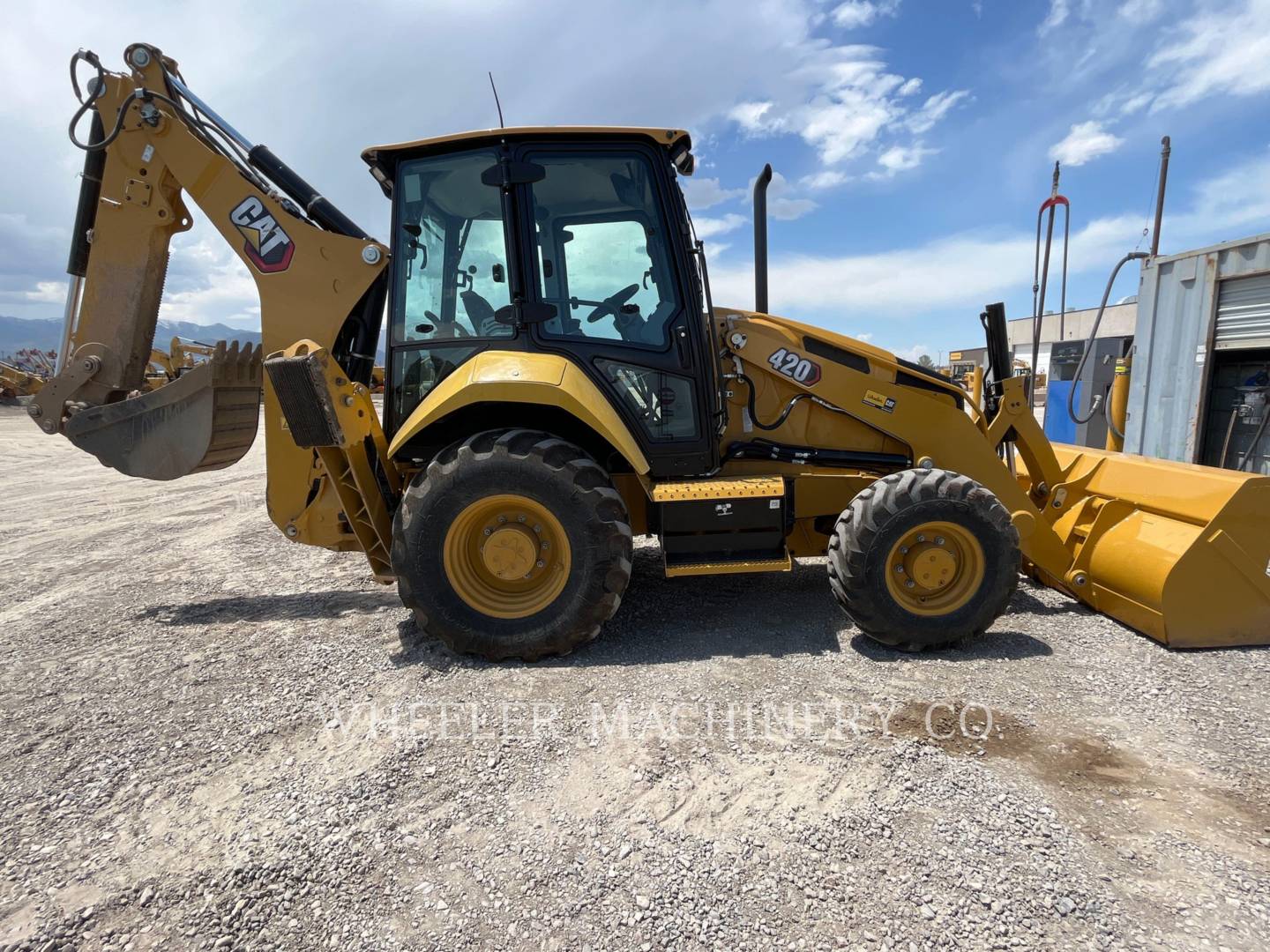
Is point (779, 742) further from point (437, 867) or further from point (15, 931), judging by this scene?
point (15, 931)

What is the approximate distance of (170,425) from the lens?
4.27m

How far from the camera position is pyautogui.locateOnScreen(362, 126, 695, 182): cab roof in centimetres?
370

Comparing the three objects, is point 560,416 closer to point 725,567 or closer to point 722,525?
point 722,525

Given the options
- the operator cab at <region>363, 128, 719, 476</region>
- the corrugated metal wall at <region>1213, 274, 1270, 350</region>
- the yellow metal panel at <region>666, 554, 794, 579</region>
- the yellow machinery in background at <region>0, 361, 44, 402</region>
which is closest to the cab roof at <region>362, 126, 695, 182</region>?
the operator cab at <region>363, 128, 719, 476</region>

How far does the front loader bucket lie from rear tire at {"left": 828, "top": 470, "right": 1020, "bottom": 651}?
3822 mm

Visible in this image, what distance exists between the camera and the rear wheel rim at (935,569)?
3.62 m

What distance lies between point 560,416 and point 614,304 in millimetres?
688

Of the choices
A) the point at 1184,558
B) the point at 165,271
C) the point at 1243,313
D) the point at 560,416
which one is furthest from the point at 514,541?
the point at 1243,313

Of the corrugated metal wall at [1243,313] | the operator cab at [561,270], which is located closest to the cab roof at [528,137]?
the operator cab at [561,270]

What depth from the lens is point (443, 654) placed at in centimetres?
366

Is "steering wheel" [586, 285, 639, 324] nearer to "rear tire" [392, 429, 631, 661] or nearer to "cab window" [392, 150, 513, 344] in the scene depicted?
"cab window" [392, 150, 513, 344]

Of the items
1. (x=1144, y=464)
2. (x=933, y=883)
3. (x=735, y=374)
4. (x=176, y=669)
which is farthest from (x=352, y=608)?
(x=1144, y=464)

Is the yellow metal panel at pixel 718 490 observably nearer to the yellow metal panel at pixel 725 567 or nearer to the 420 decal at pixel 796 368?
the yellow metal panel at pixel 725 567

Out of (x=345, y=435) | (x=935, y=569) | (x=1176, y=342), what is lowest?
(x=935, y=569)
